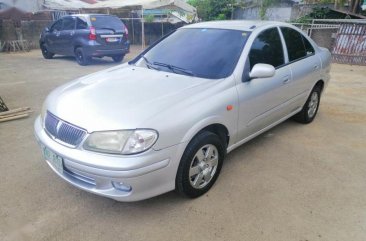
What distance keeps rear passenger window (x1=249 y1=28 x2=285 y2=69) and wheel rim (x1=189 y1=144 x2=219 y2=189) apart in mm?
1085

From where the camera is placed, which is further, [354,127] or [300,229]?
[354,127]

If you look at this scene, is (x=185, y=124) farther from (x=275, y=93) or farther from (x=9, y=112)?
(x=9, y=112)

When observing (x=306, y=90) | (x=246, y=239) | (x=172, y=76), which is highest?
(x=172, y=76)

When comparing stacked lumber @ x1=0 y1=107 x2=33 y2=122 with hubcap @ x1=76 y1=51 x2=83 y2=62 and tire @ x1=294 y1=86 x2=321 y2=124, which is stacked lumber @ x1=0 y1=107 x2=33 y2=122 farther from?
hubcap @ x1=76 y1=51 x2=83 y2=62

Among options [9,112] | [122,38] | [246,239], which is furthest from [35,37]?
[246,239]

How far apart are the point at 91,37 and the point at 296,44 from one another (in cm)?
736

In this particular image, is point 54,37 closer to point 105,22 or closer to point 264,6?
point 105,22

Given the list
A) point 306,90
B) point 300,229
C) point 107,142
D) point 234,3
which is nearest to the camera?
point 107,142

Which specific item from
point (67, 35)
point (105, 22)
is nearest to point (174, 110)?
point (105, 22)

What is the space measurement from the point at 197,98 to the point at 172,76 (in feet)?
1.95

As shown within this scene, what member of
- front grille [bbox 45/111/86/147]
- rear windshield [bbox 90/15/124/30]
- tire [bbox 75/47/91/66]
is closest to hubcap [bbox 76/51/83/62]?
tire [bbox 75/47/91/66]

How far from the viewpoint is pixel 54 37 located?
37.8ft

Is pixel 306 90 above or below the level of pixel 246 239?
above

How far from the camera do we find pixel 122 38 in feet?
35.0
